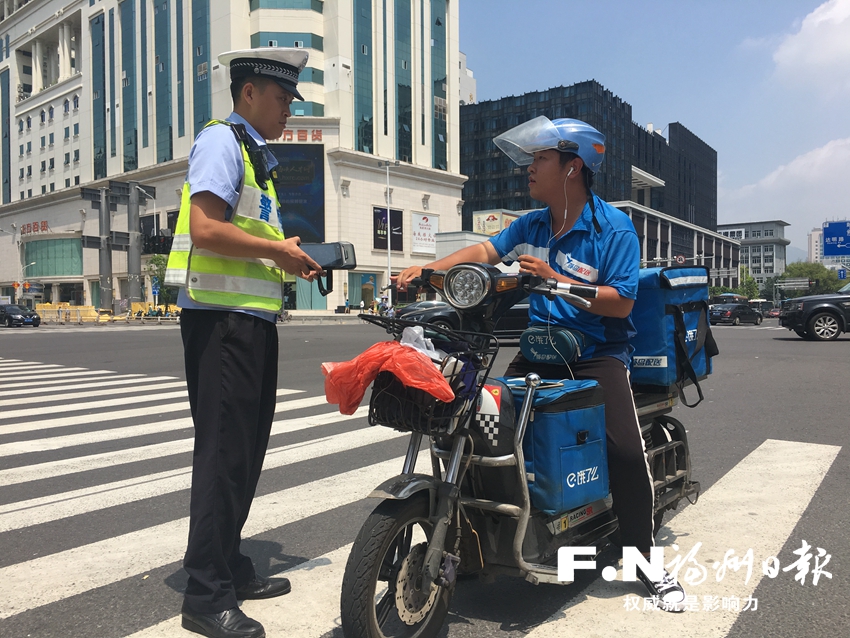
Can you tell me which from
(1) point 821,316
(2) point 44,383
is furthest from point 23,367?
(1) point 821,316

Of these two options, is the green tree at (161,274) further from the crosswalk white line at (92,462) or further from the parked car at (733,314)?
the crosswalk white line at (92,462)

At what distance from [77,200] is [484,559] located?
248 feet

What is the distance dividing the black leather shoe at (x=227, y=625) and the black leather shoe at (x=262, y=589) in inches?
11.9

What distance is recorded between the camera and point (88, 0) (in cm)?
6550

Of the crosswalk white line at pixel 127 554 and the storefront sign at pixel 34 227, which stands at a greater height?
the storefront sign at pixel 34 227

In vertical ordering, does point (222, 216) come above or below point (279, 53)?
below

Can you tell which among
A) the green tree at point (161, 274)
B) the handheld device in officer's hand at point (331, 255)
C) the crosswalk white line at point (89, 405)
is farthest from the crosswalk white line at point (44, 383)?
the green tree at point (161, 274)

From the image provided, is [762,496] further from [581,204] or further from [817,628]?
[581,204]

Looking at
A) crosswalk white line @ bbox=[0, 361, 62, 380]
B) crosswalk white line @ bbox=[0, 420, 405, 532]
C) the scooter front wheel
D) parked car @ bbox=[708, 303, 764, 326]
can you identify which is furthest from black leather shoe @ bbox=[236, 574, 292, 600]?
parked car @ bbox=[708, 303, 764, 326]

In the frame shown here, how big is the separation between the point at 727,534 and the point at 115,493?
12.1 ft

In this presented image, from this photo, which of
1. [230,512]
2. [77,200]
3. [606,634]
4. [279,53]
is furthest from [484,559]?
[77,200]

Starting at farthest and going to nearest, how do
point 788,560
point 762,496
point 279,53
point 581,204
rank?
point 762,496 → point 788,560 → point 581,204 → point 279,53

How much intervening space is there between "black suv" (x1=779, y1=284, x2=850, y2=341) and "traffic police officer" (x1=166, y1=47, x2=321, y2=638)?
1782 cm

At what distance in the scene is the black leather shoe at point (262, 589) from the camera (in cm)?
276
